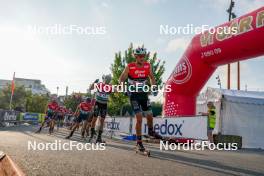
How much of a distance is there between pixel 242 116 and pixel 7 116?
18.0 meters

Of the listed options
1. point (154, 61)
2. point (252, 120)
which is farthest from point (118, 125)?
point (154, 61)

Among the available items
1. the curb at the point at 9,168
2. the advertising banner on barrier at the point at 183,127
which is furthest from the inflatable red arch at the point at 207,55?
the curb at the point at 9,168

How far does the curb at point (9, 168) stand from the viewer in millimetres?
2844

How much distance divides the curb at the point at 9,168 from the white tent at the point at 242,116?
13.6m

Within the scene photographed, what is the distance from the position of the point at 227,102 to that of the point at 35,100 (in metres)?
57.6

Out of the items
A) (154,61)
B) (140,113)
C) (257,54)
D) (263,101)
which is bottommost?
(140,113)

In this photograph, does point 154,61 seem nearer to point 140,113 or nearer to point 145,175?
point 140,113

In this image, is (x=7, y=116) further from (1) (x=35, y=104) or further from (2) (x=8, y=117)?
(1) (x=35, y=104)

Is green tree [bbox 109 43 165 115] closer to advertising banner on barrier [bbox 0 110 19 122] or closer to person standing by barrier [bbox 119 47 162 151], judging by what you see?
advertising banner on barrier [bbox 0 110 19 122]

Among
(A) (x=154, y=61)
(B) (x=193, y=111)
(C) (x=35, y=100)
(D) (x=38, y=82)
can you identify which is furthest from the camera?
(D) (x=38, y=82)

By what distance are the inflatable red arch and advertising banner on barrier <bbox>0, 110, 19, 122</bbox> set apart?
46.3 ft

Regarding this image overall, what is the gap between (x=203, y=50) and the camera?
12.7 metres

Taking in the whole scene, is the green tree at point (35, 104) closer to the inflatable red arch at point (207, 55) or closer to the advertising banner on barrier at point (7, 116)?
the advertising banner on barrier at point (7, 116)

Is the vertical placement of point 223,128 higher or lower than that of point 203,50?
lower
